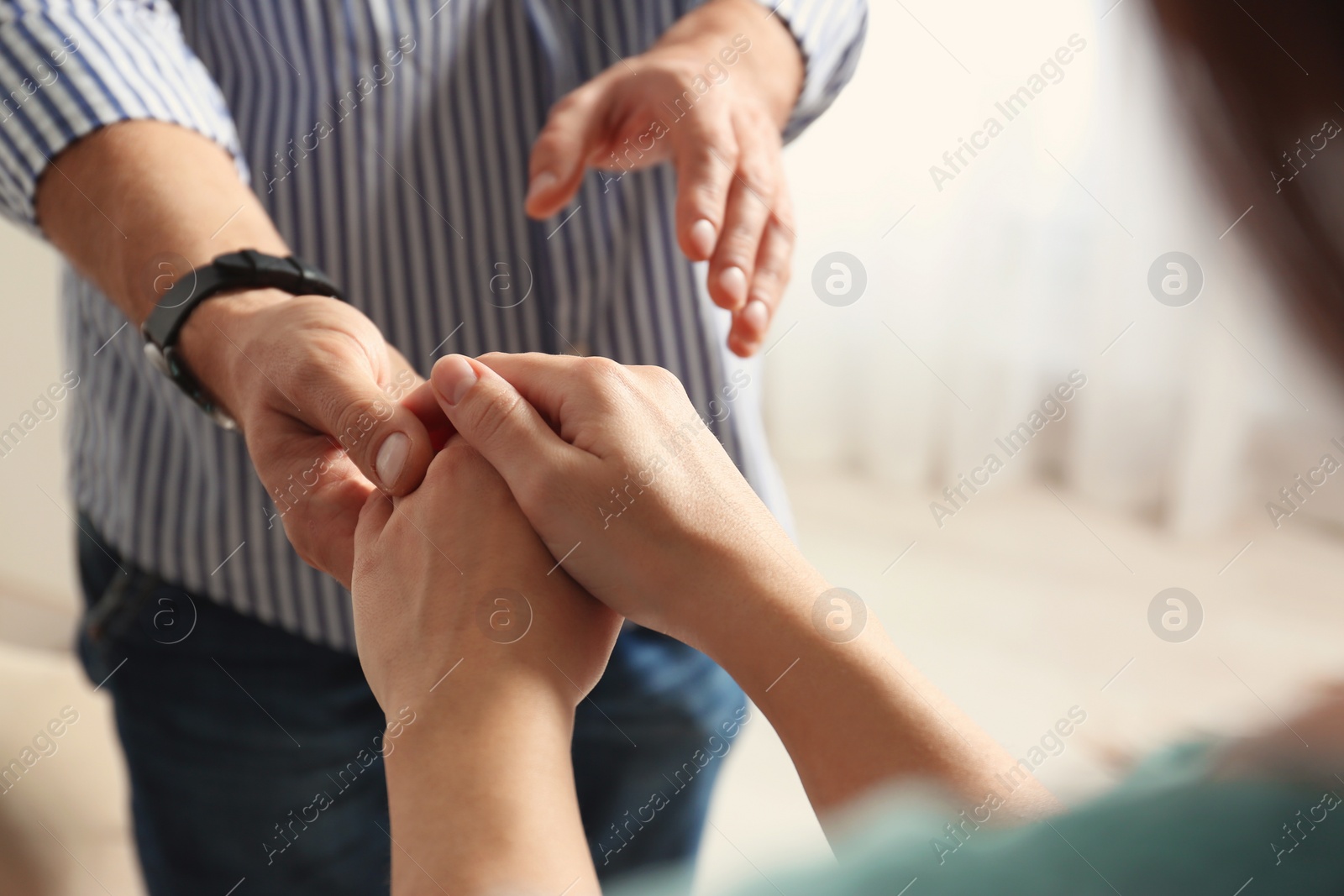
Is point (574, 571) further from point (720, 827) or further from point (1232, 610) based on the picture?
point (1232, 610)

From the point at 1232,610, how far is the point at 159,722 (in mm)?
1960

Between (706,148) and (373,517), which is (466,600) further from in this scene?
(706,148)

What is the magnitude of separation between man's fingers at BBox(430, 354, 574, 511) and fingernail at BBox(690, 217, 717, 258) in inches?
6.8

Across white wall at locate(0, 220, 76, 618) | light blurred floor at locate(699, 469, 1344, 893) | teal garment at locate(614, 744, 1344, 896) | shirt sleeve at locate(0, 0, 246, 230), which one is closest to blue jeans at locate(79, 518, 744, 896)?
shirt sleeve at locate(0, 0, 246, 230)

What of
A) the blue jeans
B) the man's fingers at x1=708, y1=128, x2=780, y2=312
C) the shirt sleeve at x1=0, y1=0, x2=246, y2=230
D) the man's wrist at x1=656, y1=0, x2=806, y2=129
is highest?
the shirt sleeve at x1=0, y1=0, x2=246, y2=230

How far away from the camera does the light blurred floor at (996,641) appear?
1548 mm

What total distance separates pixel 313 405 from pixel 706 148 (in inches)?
12.7

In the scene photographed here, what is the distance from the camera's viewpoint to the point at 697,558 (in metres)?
0.57

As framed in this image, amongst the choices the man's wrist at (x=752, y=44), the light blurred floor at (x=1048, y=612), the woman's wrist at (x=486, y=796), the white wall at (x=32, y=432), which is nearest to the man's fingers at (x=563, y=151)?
the man's wrist at (x=752, y=44)

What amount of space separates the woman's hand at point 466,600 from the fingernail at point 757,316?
0.72 ft

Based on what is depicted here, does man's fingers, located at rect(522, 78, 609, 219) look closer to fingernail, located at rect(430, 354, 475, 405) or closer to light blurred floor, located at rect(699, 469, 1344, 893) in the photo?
fingernail, located at rect(430, 354, 475, 405)

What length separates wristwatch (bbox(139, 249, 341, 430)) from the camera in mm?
663

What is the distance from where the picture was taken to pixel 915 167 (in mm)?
2164

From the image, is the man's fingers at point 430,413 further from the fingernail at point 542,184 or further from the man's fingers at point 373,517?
the fingernail at point 542,184
